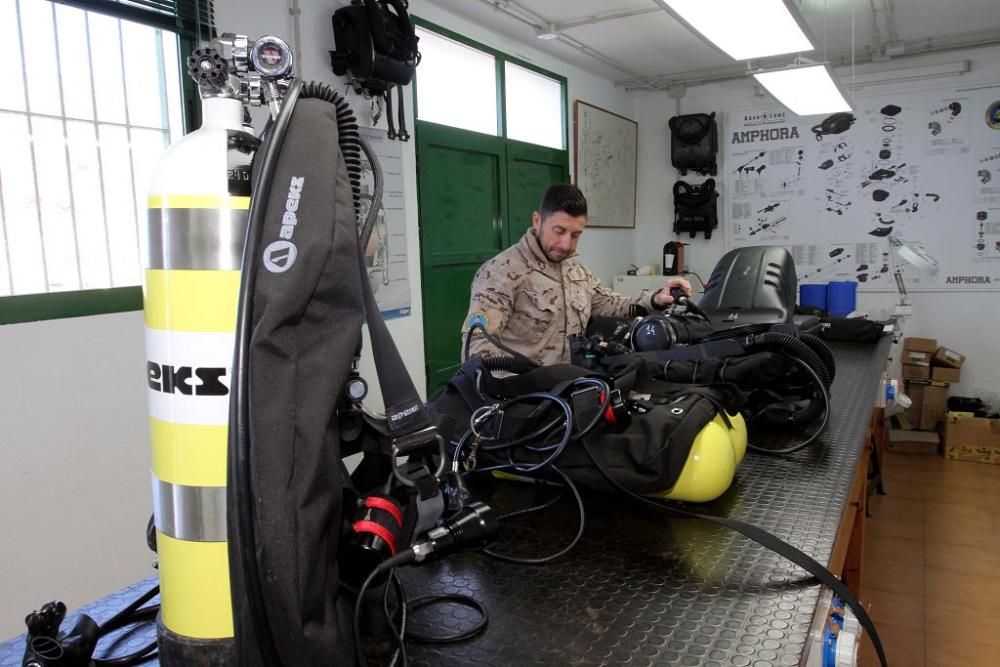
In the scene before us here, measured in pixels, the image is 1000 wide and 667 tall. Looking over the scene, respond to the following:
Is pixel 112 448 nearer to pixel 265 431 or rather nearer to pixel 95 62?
pixel 95 62

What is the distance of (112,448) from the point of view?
2281 mm

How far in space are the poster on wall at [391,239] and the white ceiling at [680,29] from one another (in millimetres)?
1006

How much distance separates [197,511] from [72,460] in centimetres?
189

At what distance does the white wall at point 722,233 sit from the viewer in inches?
199

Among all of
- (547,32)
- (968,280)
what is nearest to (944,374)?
(968,280)

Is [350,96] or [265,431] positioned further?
[350,96]

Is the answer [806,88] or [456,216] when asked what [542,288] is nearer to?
[456,216]

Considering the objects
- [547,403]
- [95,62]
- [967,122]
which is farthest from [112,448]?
[967,122]

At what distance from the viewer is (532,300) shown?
2471 millimetres

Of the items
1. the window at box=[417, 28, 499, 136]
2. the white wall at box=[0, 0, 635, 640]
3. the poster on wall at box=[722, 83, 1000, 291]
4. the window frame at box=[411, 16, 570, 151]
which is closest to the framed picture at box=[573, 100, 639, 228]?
the window frame at box=[411, 16, 570, 151]

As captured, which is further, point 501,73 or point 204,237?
point 501,73

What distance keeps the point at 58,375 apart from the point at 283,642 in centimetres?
193

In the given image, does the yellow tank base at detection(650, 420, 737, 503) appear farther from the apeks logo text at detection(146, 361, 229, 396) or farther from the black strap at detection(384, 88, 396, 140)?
the black strap at detection(384, 88, 396, 140)

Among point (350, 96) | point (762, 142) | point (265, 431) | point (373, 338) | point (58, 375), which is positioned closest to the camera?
point (265, 431)
